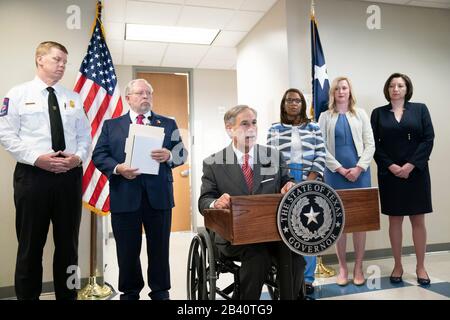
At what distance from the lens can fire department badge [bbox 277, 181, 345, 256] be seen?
4.22 feet

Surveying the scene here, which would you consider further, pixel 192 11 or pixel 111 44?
pixel 111 44

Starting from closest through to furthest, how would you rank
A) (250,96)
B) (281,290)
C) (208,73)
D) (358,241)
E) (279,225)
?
(279,225) → (281,290) → (358,241) → (250,96) → (208,73)

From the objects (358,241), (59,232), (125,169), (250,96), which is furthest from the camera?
(250,96)

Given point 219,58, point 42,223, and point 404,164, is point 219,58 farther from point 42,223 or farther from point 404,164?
point 42,223

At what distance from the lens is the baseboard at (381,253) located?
359 cm

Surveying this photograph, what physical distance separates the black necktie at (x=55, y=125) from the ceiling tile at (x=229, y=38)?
109 inches

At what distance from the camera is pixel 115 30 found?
4.35 meters

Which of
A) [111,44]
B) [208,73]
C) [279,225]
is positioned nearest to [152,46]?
[111,44]

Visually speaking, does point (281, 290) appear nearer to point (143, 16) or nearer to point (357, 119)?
point (357, 119)

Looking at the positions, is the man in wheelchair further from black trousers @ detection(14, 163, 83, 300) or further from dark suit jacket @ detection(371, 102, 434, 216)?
dark suit jacket @ detection(371, 102, 434, 216)

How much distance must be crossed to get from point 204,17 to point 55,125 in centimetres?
243

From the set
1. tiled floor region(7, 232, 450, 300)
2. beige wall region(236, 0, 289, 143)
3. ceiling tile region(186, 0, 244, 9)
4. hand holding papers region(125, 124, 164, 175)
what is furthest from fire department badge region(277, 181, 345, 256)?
ceiling tile region(186, 0, 244, 9)

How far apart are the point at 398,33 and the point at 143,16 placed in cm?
292

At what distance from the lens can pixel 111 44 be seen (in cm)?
479
